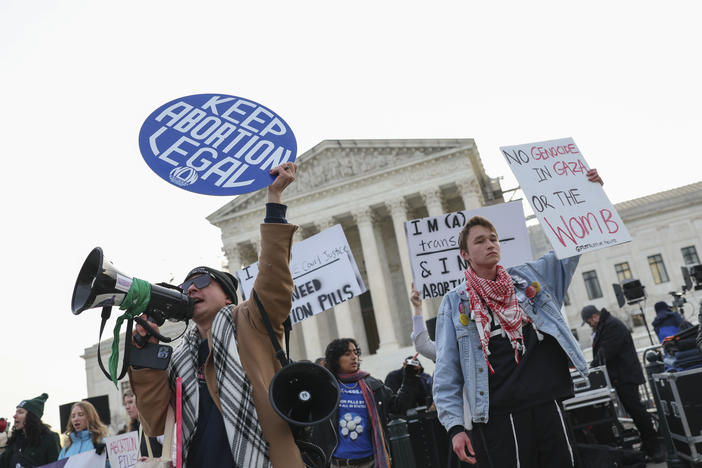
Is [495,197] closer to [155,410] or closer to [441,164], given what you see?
[441,164]

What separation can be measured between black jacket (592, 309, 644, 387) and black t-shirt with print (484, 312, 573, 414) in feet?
15.4

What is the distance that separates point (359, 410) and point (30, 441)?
4.56 metres

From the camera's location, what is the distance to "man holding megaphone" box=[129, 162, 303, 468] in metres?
2.09

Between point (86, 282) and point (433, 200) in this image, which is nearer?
point (86, 282)

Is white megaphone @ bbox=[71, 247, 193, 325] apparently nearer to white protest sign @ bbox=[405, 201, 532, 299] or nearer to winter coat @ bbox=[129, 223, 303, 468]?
winter coat @ bbox=[129, 223, 303, 468]

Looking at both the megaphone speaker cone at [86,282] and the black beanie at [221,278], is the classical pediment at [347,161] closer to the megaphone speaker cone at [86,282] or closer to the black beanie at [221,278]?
the black beanie at [221,278]

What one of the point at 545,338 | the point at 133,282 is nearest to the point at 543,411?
the point at 545,338

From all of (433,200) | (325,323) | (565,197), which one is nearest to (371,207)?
(433,200)

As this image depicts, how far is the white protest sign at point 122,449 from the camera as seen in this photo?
579 cm

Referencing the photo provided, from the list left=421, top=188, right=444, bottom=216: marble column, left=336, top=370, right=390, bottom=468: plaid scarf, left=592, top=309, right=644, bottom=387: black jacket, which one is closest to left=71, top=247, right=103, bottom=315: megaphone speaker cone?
Result: left=336, top=370, right=390, bottom=468: plaid scarf

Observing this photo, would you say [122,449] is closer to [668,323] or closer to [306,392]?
[306,392]

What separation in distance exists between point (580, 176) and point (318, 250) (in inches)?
146

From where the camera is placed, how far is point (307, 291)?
7293mm

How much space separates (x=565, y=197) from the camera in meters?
4.18
